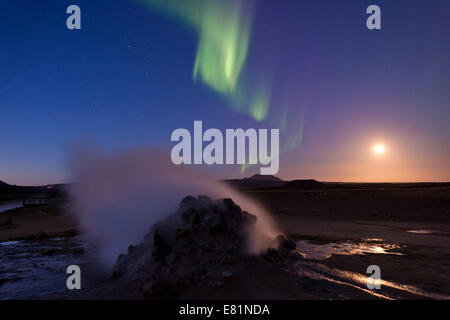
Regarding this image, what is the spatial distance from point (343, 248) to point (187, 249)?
23.7 feet

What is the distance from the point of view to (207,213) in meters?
7.54

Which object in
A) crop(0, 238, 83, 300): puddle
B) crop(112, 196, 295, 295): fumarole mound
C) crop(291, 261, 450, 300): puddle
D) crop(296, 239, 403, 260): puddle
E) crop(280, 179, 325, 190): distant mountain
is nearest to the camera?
crop(291, 261, 450, 300): puddle

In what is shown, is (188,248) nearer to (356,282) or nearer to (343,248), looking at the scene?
(356,282)

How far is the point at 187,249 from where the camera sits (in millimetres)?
6719

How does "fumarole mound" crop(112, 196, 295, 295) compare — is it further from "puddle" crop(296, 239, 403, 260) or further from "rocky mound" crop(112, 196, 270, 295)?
"puddle" crop(296, 239, 403, 260)

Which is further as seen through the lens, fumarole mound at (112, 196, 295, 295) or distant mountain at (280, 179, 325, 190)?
distant mountain at (280, 179, 325, 190)

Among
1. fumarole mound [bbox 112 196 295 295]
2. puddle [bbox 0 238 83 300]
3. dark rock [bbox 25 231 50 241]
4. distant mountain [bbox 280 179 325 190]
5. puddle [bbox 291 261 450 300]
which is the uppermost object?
fumarole mound [bbox 112 196 295 295]

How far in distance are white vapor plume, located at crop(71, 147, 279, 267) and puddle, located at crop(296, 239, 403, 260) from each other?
1.44m

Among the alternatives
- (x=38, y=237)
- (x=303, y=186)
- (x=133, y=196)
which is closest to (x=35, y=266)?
(x=133, y=196)

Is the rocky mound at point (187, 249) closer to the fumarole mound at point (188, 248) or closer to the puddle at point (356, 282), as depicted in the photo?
the fumarole mound at point (188, 248)

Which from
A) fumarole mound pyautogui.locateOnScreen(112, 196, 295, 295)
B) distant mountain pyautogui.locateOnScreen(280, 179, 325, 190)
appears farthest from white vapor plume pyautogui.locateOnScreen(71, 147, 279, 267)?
distant mountain pyautogui.locateOnScreen(280, 179, 325, 190)

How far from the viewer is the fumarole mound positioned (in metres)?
6.12

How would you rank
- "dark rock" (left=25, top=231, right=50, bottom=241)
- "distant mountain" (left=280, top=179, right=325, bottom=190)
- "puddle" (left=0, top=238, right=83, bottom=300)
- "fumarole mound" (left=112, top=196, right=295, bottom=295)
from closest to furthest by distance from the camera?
"fumarole mound" (left=112, top=196, right=295, bottom=295) → "puddle" (left=0, top=238, right=83, bottom=300) → "dark rock" (left=25, top=231, right=50, bottom=241) → "distant mountain" (left=280, top=179, right=325, bottom=190)
